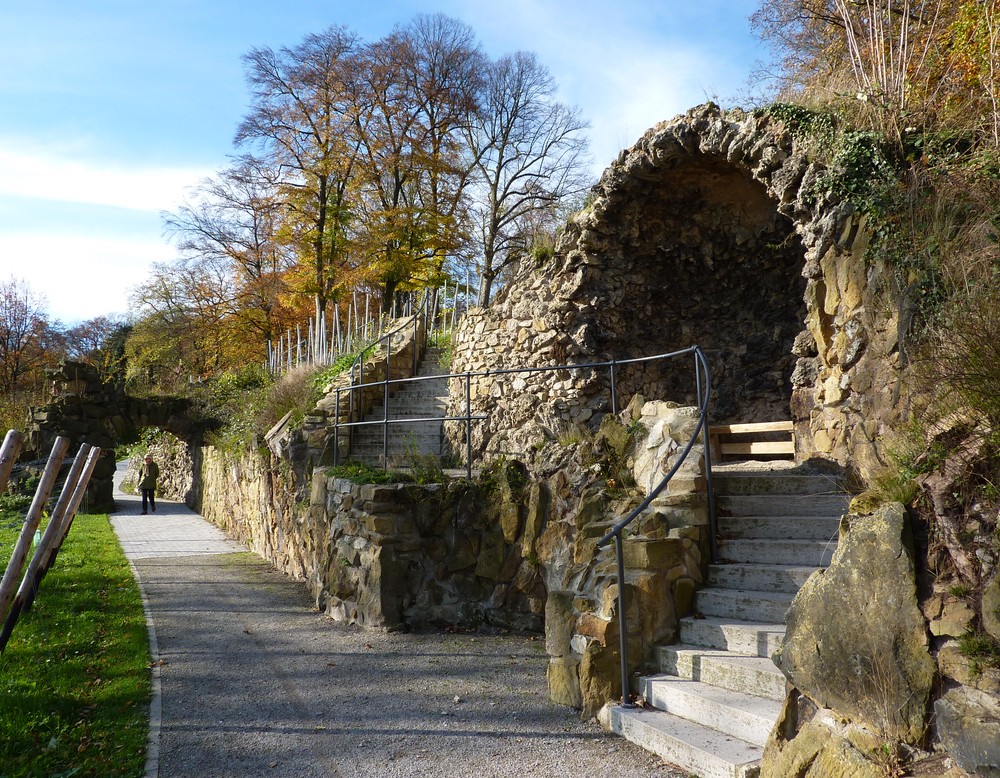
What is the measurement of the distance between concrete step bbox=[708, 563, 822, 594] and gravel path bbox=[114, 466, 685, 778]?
1.36m

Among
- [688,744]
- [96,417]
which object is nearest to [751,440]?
[688,744]

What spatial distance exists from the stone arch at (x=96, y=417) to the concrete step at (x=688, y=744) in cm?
1756

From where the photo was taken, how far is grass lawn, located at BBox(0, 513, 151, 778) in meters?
4.33

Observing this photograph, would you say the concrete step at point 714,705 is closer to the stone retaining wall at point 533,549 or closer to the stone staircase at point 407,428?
the stone retaining wall at point 533,549

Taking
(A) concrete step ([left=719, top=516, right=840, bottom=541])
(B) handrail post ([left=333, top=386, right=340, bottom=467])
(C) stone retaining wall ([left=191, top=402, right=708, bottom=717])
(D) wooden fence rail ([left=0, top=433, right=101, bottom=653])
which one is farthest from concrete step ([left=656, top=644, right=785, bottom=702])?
(B) handrail post ([left=333, top=386, right=340, bottom=467])

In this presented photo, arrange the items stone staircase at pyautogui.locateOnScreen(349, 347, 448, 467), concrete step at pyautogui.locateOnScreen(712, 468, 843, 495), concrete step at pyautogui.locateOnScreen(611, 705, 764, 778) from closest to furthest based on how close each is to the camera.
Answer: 1. concrete step at pyautogui.locateOnScreen(611, 705, 764, 778)
2. concrete step at pyautogui.locateOnScreen(712, 468, 843, 495)
3. stone staircase at pyautogui.locateOnScreen(349, 347, 448, 467)

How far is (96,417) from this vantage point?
1936 cm

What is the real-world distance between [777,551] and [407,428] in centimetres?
736

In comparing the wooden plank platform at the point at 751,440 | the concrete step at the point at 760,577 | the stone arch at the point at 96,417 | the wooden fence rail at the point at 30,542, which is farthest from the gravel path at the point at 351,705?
the stone arch at the point at 96,417

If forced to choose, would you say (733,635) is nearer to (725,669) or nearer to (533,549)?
(725,669)

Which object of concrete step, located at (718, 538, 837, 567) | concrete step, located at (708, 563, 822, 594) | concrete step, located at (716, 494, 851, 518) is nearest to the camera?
concrete step, located at (708, 563, 822, 594)

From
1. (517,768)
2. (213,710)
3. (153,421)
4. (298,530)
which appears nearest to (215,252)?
(153,421)

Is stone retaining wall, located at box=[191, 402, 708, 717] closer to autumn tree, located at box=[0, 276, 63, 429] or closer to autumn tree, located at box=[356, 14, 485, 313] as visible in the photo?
autumn tree, located at box=[356, 14, 485, 313]

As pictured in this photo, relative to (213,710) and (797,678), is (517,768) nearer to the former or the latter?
(797,678)
